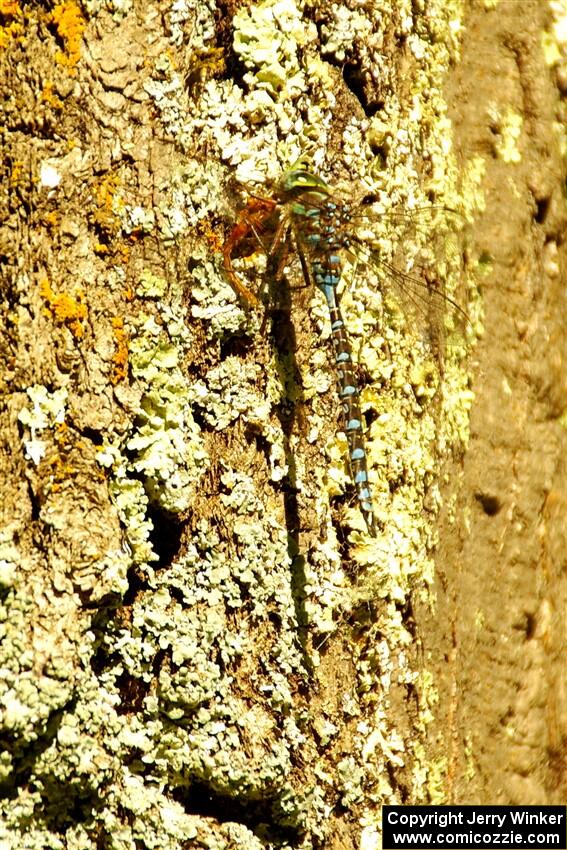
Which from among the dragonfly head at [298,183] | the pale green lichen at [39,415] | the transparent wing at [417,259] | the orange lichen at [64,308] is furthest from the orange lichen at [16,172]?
the transparent wing at [417,259]

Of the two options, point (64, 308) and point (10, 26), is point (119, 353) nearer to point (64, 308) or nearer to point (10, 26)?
point (64, 308)

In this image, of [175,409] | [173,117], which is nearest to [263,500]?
[175,409]

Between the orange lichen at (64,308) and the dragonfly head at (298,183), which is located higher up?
the dragonfly head at (298,183)

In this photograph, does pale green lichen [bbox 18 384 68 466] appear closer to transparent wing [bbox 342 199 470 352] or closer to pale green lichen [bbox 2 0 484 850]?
pale green lichen [bbox 2 0 484 850]

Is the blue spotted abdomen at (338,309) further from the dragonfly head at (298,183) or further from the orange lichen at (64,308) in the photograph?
the orange lichen at (64,308)

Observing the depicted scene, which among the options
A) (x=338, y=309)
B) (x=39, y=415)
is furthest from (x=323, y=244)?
(x=39, y=415)

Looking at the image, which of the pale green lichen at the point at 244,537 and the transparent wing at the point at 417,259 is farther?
the transparent wing at the point at 417,259

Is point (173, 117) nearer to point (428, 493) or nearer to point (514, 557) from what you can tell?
point (428, 493)
